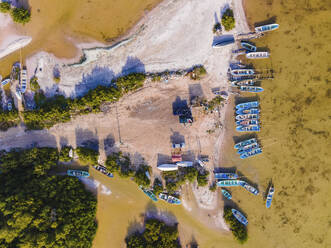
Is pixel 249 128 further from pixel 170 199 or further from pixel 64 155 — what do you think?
pixel 64 155

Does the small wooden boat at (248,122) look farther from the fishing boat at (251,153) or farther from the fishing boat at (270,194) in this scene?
the fishing boat at (270,194)

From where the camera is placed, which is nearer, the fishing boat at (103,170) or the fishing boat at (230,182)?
the fishing boat at (230,182)

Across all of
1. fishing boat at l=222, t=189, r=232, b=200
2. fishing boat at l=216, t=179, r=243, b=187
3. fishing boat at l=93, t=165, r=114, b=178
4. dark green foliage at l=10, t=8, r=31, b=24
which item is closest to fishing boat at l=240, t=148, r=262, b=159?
fishing boat at l=216, t=179, r=243, b=187

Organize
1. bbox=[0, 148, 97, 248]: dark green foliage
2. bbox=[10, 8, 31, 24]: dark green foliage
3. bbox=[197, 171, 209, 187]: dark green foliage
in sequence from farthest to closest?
bbox=[197, 171, 209, 187]: dark green foliage < bbox=[10, 8, 31, 24]: dark green foliage < bbox=[0, 148, 97, 248]: dark green foliage

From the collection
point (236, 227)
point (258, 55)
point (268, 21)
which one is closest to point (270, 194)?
point (236, 227)

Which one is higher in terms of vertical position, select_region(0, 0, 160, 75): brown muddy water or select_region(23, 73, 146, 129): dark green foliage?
select_region(0, 0, 160, 75): brown muddy water

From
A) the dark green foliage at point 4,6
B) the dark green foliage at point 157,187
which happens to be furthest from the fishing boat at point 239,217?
the dark green foliage at point 4,6

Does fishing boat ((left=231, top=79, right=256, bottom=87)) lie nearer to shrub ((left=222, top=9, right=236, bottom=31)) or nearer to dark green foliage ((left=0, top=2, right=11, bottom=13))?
shrub ((left=222, top=9, right=236, bottom=31))
